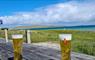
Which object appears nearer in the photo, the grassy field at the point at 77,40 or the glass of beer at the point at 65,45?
the glass of beer at the point at 65,45

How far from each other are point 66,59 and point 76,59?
403cm

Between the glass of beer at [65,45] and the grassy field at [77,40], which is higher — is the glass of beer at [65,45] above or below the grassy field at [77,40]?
above

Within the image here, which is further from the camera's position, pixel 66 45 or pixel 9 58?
pixel 9 58

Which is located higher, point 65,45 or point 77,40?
point 65,45

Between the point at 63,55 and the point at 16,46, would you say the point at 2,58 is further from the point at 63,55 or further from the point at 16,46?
the point at 63,55

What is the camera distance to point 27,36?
1677 cm

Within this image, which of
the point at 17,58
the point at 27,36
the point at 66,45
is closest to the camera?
the point at 66,45

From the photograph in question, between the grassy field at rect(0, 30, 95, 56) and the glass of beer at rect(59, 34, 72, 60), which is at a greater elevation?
the glass of beer at rect(59, 34, 72, 60)

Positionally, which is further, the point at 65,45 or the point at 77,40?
the point at 77,40

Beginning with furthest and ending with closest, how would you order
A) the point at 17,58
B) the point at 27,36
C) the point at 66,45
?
the point at 27,36, the point at 17,58, the point at 66,45

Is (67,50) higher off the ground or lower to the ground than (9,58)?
higher

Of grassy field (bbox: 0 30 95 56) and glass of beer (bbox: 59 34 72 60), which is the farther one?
grassy field (bbox: 0 30 95 56)

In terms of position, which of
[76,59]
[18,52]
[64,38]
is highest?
[64,38]

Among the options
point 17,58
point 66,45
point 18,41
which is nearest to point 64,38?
point 66,45
